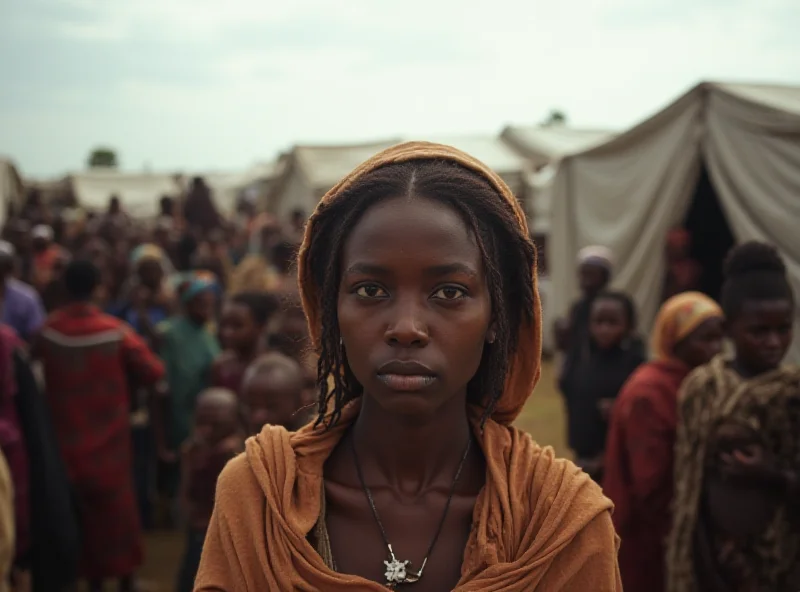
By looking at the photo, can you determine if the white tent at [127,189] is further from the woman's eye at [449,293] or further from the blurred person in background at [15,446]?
the woman's eye at [449,293]

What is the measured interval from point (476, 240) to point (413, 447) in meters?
0.37

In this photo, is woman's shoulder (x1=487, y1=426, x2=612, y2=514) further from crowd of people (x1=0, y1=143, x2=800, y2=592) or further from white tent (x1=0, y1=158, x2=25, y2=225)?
white tent (x1=0, y1=158, x2=25, y2=225)

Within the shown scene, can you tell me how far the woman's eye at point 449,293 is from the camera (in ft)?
4.22

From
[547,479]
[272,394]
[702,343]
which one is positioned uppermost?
[547,479]

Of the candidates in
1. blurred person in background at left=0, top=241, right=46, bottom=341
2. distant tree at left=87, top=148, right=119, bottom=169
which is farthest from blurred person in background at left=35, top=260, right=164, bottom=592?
distant tree at left=87, top=148, right=119, bottom=169

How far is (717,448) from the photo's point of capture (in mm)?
2838

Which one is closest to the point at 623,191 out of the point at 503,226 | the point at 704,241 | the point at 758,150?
the point at 704,241

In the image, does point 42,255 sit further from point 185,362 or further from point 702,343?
point 702,343

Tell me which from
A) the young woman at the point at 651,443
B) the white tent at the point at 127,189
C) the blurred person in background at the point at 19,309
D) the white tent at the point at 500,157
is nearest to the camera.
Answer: the young woman at the point at 651,443

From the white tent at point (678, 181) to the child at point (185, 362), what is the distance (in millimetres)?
3924

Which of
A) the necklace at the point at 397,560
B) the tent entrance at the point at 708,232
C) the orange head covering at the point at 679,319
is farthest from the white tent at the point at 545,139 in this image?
the necklace at the point at 397,560

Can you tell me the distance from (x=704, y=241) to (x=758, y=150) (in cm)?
199

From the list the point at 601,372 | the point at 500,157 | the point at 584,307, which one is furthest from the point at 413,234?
the point at 500,157

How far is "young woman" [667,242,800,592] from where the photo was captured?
2734 millimetres
